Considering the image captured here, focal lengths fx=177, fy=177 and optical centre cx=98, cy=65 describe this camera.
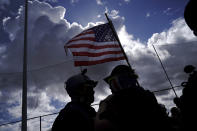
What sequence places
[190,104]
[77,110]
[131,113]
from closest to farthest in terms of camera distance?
[190,104]
[131,113]
[77,110]

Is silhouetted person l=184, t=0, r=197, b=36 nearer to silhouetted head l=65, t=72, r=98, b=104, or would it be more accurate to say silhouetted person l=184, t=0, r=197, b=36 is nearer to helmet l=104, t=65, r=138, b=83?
helmet l=104, t=65, r=138, b=83

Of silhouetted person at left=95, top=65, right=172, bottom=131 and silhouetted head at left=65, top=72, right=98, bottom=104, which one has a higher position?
silhouetted head at left=65, top=72, right=98, bottom=104

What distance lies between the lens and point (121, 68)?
2.06 metres

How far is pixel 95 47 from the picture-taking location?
606 centimetres

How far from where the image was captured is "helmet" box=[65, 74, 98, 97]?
2.66 m

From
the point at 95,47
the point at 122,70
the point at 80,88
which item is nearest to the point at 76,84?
the point at 80,88

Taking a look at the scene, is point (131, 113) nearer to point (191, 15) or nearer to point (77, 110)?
point (191, 15)

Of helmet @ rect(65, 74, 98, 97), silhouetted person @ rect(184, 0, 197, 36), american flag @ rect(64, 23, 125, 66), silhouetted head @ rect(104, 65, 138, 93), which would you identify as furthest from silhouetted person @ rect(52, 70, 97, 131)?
american flag @ rect(64, 23, 125, 66)

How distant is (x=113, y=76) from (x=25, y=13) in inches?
419

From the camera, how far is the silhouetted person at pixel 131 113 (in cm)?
128

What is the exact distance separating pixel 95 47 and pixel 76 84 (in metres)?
3.49

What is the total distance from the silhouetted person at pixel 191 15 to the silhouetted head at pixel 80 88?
5.82 feet

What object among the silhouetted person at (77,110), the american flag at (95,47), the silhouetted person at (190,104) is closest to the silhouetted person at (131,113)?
the silhouetted person at (190,104)

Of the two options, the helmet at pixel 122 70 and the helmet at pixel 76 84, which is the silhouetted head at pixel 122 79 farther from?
the helmet at pixel 76 84
